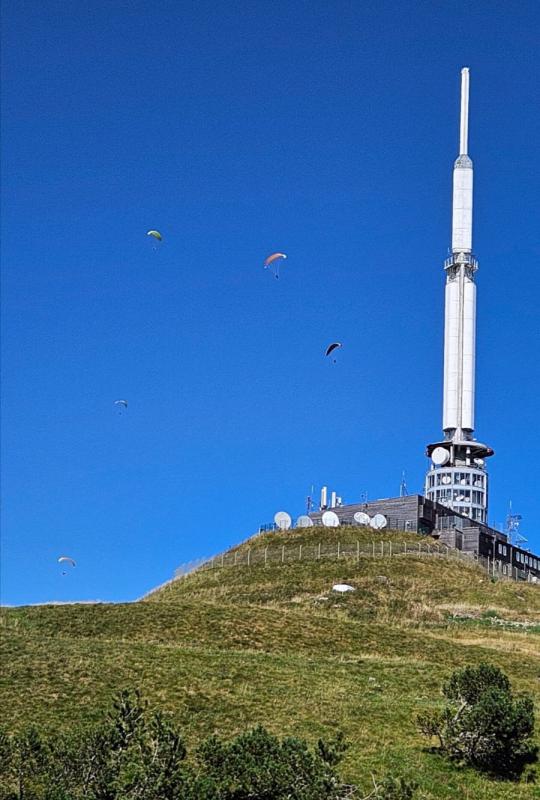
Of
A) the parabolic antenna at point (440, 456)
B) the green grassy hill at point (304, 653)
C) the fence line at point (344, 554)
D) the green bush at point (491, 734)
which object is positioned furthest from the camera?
the parabolic antenna at point (440, 456)

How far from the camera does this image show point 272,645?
175ft

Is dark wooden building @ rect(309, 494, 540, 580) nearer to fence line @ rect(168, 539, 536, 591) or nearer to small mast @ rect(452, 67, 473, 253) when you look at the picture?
fence line @ rect(168, 539, 536, 591)

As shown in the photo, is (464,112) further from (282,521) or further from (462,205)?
(282,521)

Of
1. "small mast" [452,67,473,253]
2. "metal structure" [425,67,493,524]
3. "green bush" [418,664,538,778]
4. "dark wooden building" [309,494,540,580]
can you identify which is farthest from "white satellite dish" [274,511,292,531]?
"green bush" [418,664,538,778]

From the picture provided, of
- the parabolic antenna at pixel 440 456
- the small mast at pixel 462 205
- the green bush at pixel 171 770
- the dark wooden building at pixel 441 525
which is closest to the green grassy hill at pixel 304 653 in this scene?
the green bush at pixel 171 770

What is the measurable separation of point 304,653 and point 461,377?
7490cm

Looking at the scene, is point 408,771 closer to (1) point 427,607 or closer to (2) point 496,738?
(2) point 496,738

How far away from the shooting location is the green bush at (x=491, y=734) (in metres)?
34.1

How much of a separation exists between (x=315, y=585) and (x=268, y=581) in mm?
4526

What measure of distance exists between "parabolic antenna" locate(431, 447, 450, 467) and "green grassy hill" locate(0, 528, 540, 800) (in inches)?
1285

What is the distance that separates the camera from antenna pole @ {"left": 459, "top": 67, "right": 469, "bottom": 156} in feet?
436

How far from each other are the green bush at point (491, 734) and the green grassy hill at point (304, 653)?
0.86 metres

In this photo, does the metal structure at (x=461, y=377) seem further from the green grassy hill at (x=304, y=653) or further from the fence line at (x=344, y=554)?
the green grassy hill at (x=304, y=653)

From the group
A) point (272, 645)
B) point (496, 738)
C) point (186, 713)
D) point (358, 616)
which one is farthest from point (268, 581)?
point (496, 738)
